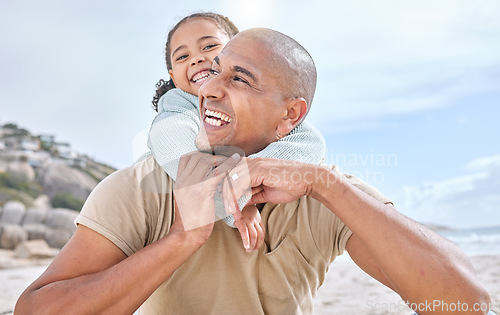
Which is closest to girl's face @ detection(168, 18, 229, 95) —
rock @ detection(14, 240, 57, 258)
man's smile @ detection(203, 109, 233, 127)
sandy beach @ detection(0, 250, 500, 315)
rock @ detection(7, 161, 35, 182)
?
man's smile @ detection(203, 109, 233, 127)

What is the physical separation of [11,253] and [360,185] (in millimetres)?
14197

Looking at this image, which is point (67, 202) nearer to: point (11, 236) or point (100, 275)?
point (11, 236)

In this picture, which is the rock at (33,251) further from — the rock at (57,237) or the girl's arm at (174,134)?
the girl's arm at (174,134)

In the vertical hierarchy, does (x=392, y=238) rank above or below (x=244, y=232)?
below

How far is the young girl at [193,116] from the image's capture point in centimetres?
227

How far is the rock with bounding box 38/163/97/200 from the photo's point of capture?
26828 millimetres

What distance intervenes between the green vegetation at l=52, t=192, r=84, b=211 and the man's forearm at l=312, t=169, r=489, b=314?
24338 mm

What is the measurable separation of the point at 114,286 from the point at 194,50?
1.94 meters

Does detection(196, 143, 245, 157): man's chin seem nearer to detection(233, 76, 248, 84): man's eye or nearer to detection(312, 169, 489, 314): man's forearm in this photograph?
detection(233, 76, 248, 84): man's eye

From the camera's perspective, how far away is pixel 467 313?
2.05 meters

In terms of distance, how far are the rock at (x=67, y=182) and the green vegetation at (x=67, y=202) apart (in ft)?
1.37

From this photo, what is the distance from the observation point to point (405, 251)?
6.91 ft

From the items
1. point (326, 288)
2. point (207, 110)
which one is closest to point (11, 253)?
point (326, 288)

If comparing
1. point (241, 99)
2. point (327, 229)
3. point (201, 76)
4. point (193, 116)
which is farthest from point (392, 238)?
point (201, 76)
